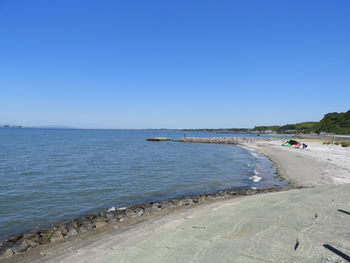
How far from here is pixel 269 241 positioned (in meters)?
5.51

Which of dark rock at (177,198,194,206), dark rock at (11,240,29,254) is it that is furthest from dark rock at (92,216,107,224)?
dark rock at (177,198,194,206)

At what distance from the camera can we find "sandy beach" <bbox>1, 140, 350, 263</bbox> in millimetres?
4992

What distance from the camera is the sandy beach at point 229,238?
499 cm

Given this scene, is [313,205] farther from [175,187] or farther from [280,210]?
[175,187]

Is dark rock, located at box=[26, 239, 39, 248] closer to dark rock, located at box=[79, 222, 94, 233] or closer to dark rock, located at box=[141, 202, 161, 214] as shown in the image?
dark rock, located at box=[79, 222, 94, 233]

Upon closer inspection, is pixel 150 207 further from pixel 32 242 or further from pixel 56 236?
pixel 32 242

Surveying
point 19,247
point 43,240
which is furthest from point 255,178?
point 19,247

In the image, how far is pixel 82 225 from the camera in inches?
333

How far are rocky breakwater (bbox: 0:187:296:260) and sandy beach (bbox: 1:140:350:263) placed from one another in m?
0.39

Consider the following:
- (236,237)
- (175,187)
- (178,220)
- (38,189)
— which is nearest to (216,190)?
(175,187)

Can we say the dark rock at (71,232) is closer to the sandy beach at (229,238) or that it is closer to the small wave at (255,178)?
the sandy beach at (229,238)

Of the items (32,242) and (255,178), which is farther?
(255,178)

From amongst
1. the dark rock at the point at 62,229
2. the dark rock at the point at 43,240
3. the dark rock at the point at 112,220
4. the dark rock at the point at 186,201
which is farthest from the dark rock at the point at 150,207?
the dark rock at the point at 43,240

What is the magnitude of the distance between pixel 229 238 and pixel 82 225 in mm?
5811
